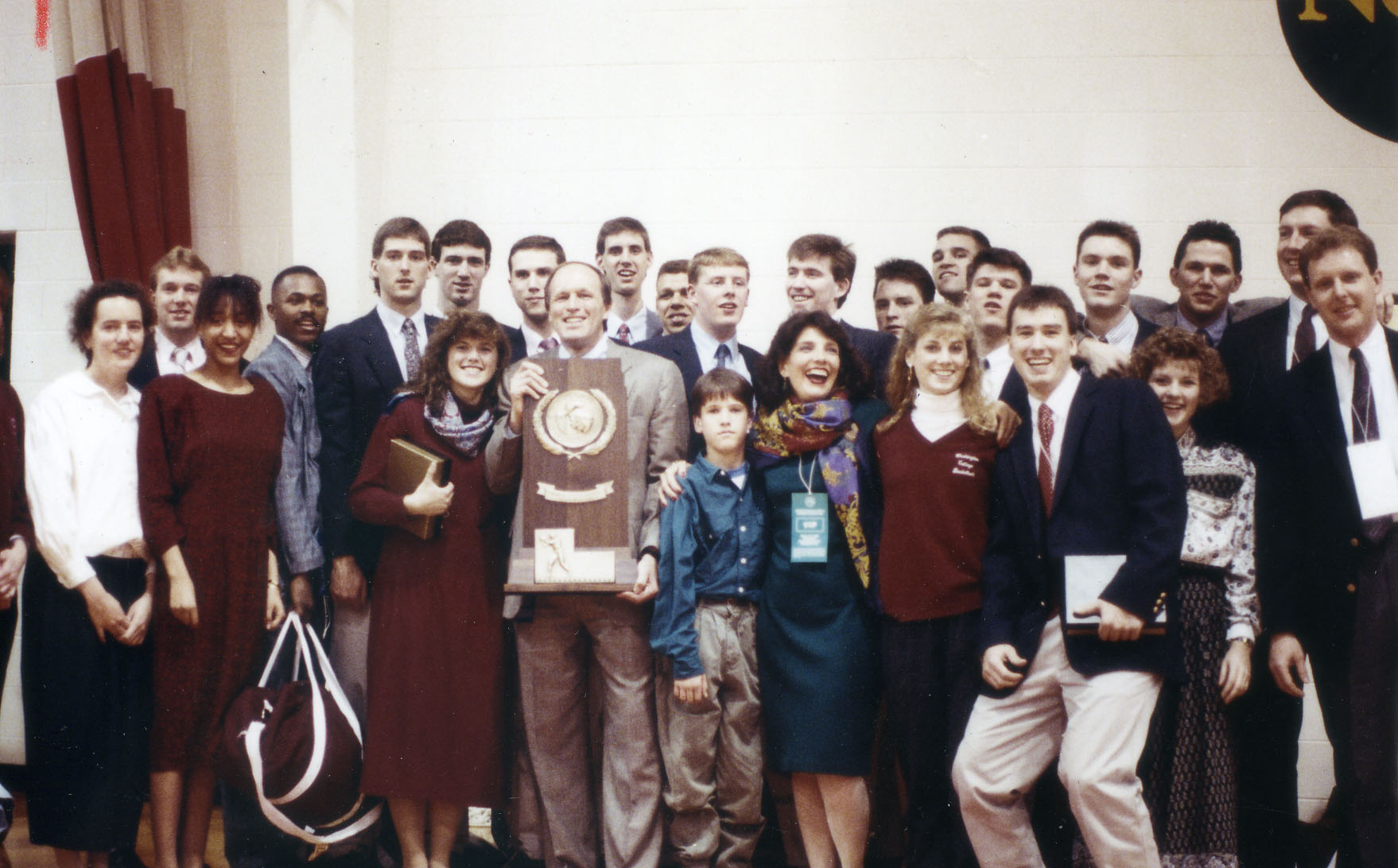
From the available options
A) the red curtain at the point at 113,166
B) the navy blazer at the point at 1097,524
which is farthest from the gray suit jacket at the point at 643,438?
the red curtain at the point at 113,166

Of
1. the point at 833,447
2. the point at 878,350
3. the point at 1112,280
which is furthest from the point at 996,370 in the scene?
the point at 833,447

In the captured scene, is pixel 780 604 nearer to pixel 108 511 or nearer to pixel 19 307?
pixel 108 511

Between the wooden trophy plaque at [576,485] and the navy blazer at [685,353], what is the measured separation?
1.45 ft

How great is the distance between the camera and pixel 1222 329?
12.0 ft

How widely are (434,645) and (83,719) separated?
41.1 inches

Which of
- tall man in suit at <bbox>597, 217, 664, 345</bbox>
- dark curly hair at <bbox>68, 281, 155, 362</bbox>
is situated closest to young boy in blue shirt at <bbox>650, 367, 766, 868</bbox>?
tall man in suit at <bbox>597, 217, 664, 345</bbox>

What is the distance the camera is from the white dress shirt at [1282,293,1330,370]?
320 centimetres

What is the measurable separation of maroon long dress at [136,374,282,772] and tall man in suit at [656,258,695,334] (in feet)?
5.23

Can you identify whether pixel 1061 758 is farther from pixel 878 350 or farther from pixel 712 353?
pixel 712 353

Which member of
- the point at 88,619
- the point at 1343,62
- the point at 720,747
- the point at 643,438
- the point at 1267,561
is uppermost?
the point at 1343,62

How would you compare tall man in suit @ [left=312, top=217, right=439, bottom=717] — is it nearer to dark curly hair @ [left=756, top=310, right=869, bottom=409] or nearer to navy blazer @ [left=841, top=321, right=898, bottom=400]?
dark curly hair @ [left=756, top=310, right=869, bottom=409]

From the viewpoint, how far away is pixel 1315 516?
2881mm

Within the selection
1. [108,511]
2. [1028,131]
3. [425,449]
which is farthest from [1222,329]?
[108,511]

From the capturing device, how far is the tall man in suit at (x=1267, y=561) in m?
2.94
